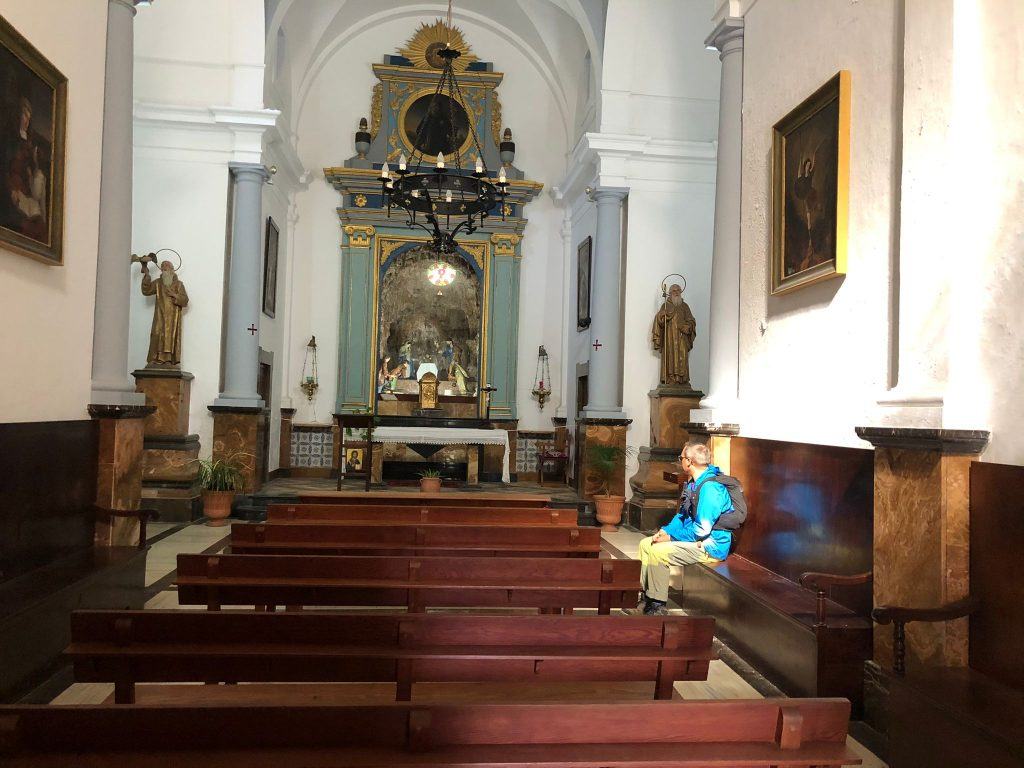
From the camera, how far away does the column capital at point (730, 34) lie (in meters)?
7.05

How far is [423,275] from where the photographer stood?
14.9 metres

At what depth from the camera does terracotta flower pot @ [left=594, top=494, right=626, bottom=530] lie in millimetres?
9945

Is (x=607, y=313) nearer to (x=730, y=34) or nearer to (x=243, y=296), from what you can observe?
(x=730, y=34)

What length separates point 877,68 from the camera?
15.7 ft

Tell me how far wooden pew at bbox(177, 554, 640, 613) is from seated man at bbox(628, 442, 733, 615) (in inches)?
48.8

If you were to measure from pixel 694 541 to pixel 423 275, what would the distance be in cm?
1001

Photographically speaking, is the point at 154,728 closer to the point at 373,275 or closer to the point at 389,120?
the point at 373,275

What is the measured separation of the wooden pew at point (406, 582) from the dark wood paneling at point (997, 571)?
1.59 metres

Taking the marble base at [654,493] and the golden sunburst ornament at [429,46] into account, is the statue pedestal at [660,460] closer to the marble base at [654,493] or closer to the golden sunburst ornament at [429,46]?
the marble base at [654,493]

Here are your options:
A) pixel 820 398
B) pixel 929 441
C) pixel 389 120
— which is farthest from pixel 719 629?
pixel 389 120

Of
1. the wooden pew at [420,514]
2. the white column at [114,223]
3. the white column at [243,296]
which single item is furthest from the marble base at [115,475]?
the white column at [243,296]

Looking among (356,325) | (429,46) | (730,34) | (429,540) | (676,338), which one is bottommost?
(429,540)

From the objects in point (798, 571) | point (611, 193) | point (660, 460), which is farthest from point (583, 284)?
point (798, 571)

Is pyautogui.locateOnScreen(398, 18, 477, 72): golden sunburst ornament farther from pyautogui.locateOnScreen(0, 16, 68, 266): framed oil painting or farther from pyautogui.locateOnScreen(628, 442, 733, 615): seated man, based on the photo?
pyautogui.locateOnScreen(628, 442, 733, 615): seated man
